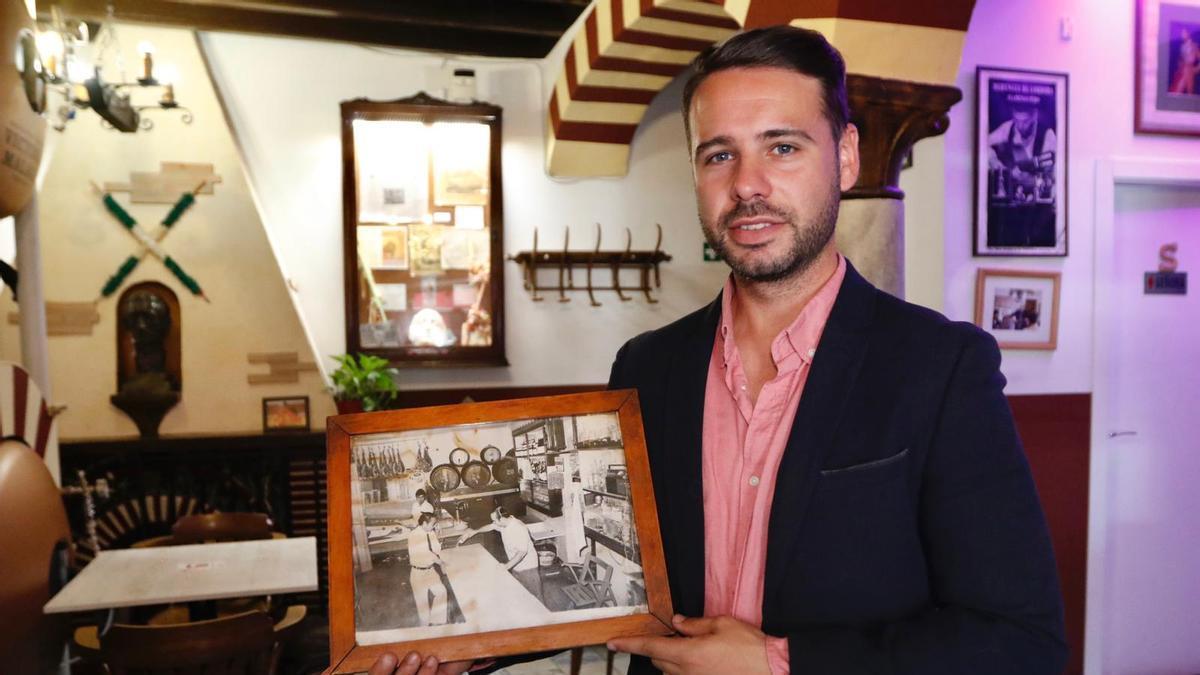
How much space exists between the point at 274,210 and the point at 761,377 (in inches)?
186

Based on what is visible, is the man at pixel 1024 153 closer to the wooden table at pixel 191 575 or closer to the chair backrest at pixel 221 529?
the wooden table at pixel 191 575

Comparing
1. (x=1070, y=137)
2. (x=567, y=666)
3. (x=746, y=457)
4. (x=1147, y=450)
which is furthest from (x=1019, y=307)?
(x=567, y=666)

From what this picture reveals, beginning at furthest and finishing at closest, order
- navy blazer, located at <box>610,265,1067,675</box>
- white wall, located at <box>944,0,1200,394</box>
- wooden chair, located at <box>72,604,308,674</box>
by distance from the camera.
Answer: white wall, located at <box>944,0,1200,394</box>
wooden chair, located at <box>72,604,308,674</box>
navy blazer, located at <box>610,265,1067,675</box>

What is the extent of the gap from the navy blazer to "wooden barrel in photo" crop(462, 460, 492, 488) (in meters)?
0.28

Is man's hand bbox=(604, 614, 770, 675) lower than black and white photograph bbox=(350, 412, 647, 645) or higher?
lower

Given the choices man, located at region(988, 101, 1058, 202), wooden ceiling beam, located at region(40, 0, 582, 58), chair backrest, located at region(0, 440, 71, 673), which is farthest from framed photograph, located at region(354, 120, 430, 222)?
man, located at region(988, 101, 1058, 202)

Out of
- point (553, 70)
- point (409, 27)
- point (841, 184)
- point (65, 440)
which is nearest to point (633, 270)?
point (553, 70)

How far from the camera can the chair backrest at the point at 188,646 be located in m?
2.64

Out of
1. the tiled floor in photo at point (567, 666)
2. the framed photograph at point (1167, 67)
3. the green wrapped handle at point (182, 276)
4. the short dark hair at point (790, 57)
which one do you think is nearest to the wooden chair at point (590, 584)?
the short dark hair at point (790, 57)

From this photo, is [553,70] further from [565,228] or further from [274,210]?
[274,210]

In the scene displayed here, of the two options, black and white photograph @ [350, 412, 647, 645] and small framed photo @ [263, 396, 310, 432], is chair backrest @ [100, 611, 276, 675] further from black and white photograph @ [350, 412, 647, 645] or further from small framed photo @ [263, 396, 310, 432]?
small framed photo @ [263, 396, 310, 432]

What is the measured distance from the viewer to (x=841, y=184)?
4.58ft

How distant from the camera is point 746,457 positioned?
1311 mm

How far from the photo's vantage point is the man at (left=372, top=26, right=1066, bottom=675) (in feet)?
3.66
